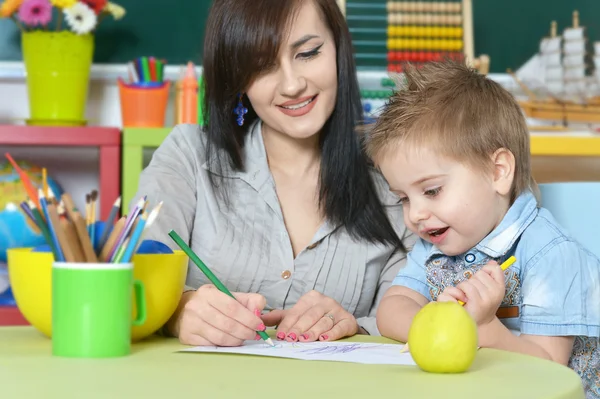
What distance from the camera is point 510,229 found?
1.19m

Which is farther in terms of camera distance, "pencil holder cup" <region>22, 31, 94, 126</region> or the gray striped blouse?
"pencil holder cup" <region>22, 31, 94, 126</region>

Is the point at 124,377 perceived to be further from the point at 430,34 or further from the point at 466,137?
the point at 430,34

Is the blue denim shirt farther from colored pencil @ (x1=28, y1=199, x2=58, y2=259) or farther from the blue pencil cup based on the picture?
colored pencil @ (x1=28, y1=199, x2=58, y2=259)

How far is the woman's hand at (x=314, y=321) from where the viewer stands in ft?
3.74

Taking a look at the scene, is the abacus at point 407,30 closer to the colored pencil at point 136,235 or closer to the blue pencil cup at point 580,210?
the blue pencil cup at point 580,210

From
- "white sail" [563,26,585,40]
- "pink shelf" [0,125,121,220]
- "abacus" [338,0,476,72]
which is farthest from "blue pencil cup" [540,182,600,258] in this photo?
"white sail" [563,26,585,40]

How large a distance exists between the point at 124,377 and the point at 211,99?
0.98 meters

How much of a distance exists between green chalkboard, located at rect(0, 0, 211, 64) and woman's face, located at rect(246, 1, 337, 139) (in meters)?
1.36

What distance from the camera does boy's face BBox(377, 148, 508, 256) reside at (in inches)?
47.1

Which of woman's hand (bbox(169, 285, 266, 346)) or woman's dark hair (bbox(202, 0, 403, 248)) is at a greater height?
woman's dark hair (bbox(202, 0, 403, 248))

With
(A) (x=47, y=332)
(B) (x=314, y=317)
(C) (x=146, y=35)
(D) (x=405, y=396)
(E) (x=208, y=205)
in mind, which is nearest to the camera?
(D) (x=405, y=396)

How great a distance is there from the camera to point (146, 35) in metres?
2.89

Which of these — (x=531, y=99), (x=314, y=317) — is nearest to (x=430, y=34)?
(x=531, y=99)

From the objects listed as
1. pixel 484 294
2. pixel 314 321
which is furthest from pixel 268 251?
pixel 484 294
